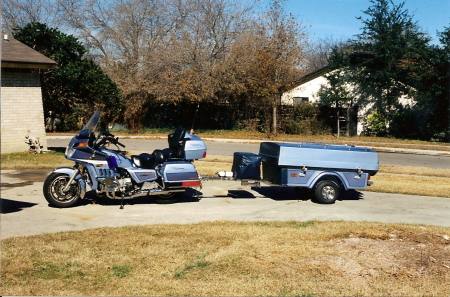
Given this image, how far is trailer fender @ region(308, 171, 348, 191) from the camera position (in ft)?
35.7

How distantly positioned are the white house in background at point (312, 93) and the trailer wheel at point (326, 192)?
22.8m

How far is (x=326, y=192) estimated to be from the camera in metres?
11.0

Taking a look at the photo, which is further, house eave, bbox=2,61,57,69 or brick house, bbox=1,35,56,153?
brick house, bbox=1,35,56,153

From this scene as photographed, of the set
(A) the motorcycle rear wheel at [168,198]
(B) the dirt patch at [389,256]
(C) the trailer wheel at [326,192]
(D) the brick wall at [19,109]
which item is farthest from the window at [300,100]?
(B) the dirt patch at [389,256]

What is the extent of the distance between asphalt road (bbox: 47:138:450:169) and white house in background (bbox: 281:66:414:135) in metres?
7.85

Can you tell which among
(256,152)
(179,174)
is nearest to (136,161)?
(179,174)

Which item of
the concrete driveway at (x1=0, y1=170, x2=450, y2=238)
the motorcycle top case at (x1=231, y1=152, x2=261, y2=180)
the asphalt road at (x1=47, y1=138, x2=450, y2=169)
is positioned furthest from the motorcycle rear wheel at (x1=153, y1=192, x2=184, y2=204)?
the asphalt road at (x1=47, y1=138, x2=450, y2=169)

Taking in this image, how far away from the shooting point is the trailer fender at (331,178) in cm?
1087

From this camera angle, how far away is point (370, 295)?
18.4 ft

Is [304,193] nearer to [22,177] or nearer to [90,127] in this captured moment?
[90,127]

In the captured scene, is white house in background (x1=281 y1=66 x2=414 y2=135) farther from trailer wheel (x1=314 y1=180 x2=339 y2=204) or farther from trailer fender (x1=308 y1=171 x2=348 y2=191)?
trailer wheel (x1=314 y1=180 x2=339 y2=204)

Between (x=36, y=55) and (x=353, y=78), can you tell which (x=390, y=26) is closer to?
(x=353, y=78)

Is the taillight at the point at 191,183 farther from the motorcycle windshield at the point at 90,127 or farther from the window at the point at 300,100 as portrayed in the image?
the window at the point at 300,100

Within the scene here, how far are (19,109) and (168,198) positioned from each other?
10.6 metres
